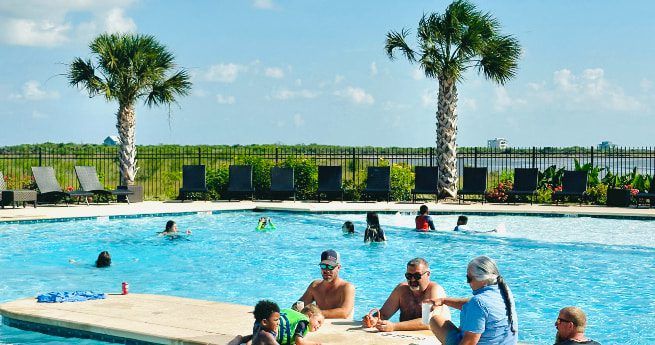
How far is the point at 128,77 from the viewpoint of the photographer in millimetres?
25797

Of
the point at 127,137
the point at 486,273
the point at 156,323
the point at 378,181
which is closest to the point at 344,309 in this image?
the point at 156,323

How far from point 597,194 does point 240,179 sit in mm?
10412

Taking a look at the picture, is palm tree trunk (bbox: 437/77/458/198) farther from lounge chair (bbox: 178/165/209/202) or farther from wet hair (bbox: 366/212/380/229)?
wet hair (bbox: 366/212/380/229)

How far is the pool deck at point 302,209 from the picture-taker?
21.1 metres

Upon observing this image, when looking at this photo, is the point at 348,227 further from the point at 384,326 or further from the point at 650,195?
the point at 384,326

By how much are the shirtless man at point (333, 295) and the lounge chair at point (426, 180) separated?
16.0m

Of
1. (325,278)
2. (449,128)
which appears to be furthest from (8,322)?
(449,128)

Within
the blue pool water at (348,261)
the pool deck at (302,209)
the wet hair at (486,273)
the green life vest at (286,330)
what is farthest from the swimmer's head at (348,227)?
the wet hair at (486,273)

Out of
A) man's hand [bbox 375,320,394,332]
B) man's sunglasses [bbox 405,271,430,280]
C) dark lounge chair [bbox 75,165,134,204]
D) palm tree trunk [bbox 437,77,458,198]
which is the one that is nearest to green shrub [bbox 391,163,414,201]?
palm tree trunk [bbox 437,77,458,198]

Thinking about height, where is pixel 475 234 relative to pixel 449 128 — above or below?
below

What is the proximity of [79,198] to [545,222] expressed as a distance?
13317 mm

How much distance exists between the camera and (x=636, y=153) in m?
27.8

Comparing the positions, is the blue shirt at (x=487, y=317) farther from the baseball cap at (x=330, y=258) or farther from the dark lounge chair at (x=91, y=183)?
the dark lounge chair at (x=91, y=183)

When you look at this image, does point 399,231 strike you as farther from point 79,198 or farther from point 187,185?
point 79,198
